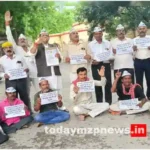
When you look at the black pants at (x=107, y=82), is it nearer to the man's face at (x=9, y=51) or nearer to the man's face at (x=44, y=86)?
the man's face at (x=44, y=86)

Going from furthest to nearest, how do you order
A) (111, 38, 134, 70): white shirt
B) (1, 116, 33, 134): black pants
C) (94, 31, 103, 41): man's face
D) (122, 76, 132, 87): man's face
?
(111, 38, 134, 70): white shirt → (94, 31, 103, 41): man's face → (122, 76, 132, 87): man's face → (1, 116, 33, 134): black pants

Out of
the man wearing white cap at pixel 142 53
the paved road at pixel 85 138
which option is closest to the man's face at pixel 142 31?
the man wearing white cap at pixel 142 53

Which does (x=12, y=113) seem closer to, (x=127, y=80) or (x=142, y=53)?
(x=127, y=80)

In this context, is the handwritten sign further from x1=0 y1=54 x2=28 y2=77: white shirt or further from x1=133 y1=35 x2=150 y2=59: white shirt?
x1=0 y1=54 x2=28 y2=77: white shirt

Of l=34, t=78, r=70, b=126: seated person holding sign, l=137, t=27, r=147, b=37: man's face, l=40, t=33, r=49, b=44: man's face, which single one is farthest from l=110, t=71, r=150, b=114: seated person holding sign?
l=40, t=33, r=49, b=44: man's face

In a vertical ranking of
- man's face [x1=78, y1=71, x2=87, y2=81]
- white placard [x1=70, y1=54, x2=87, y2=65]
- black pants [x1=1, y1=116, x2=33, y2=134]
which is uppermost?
white placard [x1=70, y1=54, x2=87, y2=65]

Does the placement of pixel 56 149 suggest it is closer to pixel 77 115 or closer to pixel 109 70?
pixel 77 115

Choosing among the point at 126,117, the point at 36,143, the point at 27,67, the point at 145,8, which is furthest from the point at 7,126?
the point at 145,8

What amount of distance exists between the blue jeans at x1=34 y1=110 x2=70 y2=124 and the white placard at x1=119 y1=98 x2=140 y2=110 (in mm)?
900

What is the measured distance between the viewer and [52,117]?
16.8 feet

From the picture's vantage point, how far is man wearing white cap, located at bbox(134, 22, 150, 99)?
223 inches

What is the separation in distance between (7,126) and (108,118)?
1609 mm

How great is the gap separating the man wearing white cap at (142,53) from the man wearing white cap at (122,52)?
0.16 meters

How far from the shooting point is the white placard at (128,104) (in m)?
5.35
